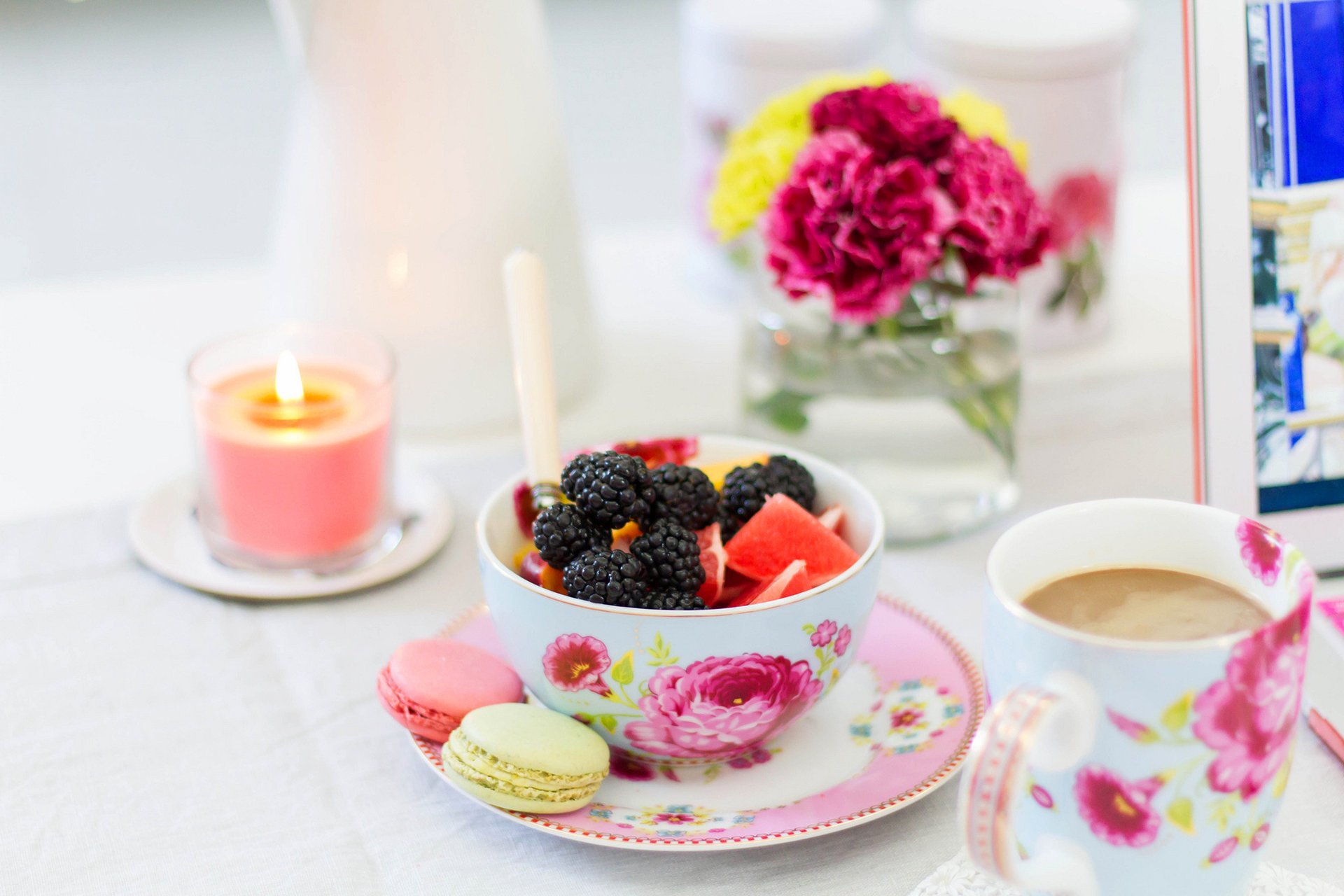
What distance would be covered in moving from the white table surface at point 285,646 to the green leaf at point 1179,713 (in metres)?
0.14

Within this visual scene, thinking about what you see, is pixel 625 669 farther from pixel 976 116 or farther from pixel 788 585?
pixel 976 116

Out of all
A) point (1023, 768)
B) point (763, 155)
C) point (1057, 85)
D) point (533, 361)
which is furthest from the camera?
point (1057, 85)

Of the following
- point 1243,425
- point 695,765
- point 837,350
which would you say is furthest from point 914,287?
point 695,765

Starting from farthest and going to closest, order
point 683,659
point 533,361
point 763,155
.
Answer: point 763,155 < point 533,361 < point 683,659

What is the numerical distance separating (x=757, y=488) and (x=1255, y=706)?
0.75 feet

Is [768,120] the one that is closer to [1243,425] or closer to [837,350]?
[837,350]

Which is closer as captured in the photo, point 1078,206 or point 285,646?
point 285,646

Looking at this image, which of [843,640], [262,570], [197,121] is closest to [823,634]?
[843,640]

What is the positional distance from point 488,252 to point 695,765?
15.1 inches

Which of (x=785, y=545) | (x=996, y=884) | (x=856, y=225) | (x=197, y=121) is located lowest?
(x=996, y=884)

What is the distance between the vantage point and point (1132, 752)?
1.36 ft

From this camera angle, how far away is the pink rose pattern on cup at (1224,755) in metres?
0.41

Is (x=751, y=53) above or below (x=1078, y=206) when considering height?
above

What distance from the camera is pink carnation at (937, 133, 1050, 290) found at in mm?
690
